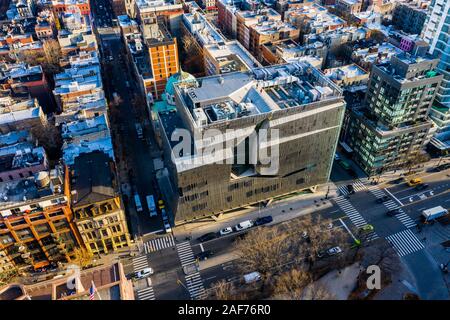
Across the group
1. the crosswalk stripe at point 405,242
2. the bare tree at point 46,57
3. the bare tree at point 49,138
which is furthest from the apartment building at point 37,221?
the bare tree at point 46,57

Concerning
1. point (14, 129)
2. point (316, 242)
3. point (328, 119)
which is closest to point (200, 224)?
point (316, 242)

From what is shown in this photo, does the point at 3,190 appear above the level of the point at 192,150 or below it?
below

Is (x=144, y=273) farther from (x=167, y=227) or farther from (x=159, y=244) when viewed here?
(x=167, y=227)

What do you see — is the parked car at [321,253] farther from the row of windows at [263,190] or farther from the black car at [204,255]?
the black car at [204,255]

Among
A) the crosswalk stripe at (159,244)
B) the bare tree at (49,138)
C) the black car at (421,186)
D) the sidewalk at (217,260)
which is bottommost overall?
the sidewalk at (217,260)

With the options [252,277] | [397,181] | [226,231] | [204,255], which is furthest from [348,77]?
[204,255]

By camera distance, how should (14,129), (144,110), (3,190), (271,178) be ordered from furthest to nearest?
1. (144,110)
2. (14,129)
3. (271,178)
4. (3,190)
